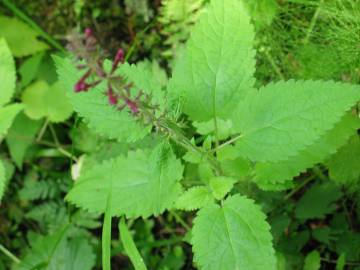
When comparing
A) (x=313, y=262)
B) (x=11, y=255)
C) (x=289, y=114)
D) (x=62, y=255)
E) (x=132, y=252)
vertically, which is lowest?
(x=11, y=255)

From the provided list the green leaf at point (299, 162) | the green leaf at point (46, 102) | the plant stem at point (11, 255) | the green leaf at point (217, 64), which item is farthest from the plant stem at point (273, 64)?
the plant stem at point (11, 255)

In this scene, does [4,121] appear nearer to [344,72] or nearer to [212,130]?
[212,130]

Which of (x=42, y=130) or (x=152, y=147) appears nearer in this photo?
(x=152, y=147)

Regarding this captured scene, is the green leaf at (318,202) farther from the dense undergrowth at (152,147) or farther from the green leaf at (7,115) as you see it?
the green leaf at (7,115)

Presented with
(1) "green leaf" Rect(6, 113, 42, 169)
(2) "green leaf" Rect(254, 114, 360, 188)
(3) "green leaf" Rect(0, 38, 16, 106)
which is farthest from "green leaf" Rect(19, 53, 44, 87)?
(2) "green leaf" Rect(254, 114, 360, 188)

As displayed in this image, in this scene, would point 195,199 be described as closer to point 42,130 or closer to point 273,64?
point 273,64

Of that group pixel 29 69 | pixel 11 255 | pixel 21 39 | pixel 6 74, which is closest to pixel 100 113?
pixel 6 74

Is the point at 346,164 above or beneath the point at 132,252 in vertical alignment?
above
